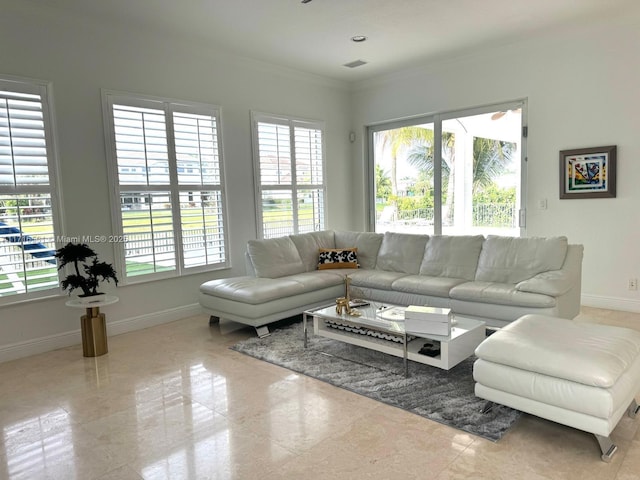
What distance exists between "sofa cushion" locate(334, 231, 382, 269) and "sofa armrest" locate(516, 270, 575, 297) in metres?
1.83

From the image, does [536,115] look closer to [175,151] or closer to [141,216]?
[175,151]

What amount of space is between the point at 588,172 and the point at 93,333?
5.17 meters

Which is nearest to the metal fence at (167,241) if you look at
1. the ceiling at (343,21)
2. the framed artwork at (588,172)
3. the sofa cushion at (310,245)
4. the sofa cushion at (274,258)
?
the sofa cushion at (274,258)

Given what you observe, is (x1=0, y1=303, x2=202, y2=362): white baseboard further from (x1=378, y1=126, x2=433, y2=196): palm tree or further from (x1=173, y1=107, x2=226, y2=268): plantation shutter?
(x1=378, y1=126, x2=433, y2=196): palm tree

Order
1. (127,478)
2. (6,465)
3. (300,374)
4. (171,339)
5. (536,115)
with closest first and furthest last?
(127,478) < (6,465) < (300,374) < (171,339) < (536,115)

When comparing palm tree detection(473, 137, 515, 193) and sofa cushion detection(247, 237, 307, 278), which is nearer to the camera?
sofa cushion detection(247, 237, 307, 278)

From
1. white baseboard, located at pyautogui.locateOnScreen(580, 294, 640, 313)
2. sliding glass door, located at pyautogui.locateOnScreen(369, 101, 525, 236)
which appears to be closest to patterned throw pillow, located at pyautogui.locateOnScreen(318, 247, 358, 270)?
sliding glass door, located at pyautogui.locateOnScreen(369, 101, 525, 236)

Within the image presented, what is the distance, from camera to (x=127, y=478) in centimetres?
208

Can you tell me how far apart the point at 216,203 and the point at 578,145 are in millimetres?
4121

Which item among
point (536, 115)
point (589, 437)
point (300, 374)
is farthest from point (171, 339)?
point (536, 115)

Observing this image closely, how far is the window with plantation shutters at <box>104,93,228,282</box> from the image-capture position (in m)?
4.39

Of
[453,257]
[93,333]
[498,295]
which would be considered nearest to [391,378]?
[498,295]

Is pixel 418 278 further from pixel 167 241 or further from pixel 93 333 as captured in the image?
pixel 93 333

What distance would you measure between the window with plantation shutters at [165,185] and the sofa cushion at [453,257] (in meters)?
2.41
